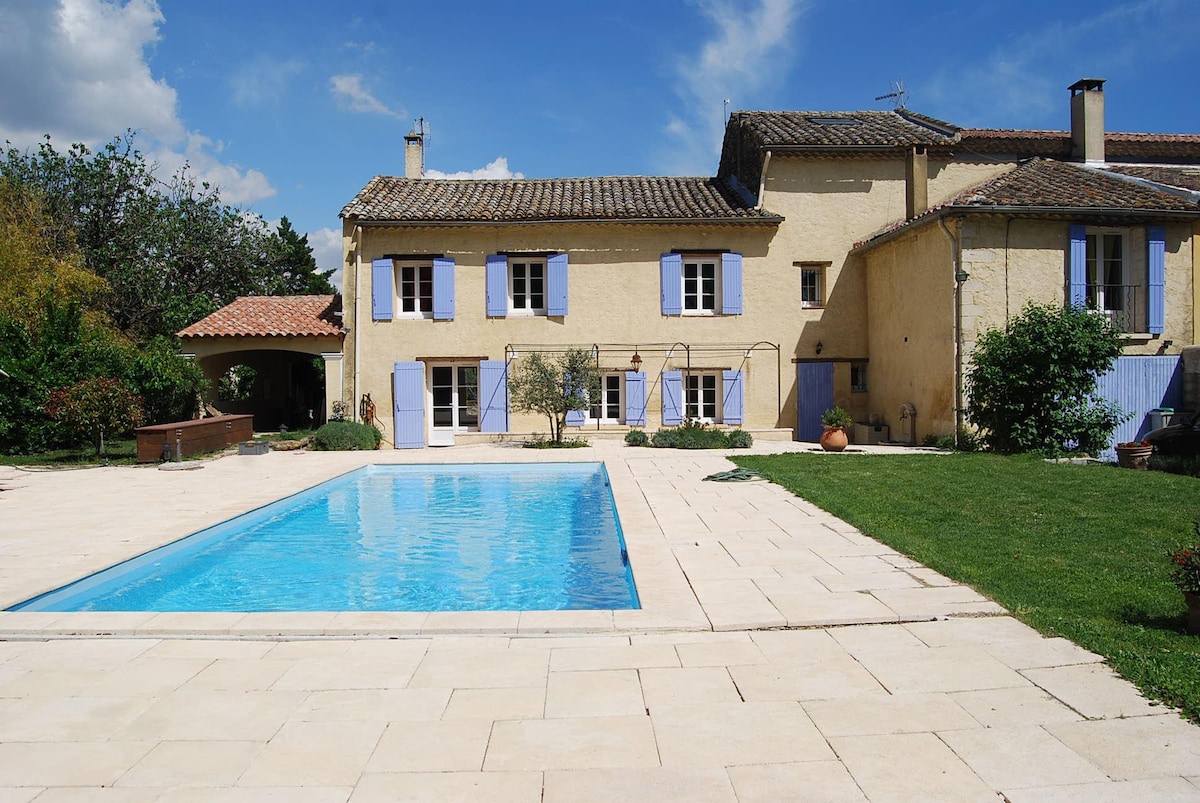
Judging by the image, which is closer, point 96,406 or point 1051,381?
point 1051,381

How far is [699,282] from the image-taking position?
17953 mm

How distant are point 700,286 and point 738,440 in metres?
4.16

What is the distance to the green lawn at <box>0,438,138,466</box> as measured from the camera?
44.8 ft

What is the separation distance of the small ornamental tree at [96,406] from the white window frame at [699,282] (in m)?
11.3

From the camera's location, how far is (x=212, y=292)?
2692cm

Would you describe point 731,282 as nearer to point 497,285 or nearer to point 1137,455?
point 497,285

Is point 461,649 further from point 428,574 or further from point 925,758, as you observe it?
point 428,574

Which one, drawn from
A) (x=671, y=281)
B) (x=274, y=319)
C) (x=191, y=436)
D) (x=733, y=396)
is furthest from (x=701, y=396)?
(x=191, y=436)

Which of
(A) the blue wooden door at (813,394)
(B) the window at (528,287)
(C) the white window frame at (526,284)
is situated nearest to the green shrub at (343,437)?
(C) the white window frame at (526,284)

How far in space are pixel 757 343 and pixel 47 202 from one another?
2106 cm

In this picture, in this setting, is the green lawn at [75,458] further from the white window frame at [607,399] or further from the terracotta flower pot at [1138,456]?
the terracotta flower pot at [1138,456]

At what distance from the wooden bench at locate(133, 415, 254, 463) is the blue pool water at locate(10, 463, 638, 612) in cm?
440

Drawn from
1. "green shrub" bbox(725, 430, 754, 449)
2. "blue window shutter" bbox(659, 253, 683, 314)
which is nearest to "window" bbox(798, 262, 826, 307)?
"blue window shutter" bbox(659, 253, 683, 314)

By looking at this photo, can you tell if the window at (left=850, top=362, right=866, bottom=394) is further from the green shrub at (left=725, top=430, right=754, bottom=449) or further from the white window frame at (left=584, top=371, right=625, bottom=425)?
the white window frame at (left=584, top=371, right=625, bottom=425)
